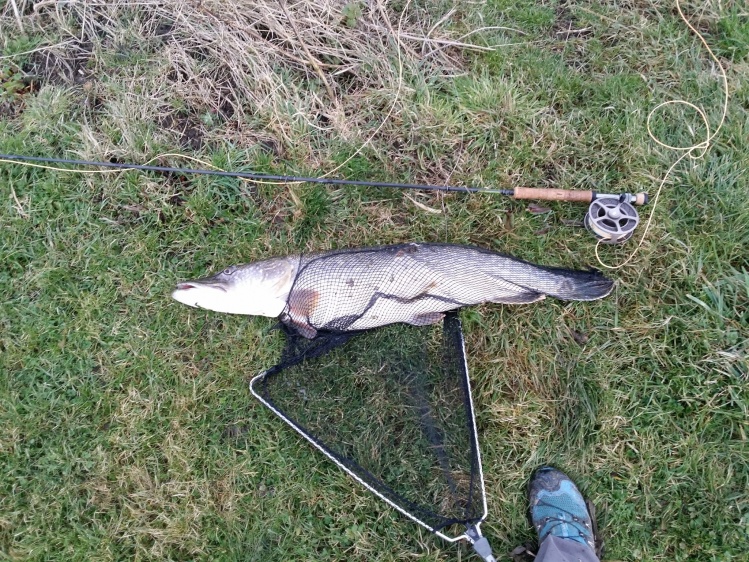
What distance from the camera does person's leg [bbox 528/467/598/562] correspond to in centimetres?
236

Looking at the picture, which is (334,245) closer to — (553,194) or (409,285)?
(409,285)

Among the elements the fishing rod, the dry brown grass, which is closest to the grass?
the dry brown grass

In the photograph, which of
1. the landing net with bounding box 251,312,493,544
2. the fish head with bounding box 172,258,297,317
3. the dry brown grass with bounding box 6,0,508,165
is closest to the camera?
the landing net with bounding box 251,312,493,544

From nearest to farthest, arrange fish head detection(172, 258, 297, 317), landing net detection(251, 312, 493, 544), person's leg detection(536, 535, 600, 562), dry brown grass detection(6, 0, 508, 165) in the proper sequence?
1. person's leg detection(536, 535, 600, 562)
2. landing net detection(251, 312, 493, 544)
3. fish head detection(172, 258, 297, 317)
4. dry brown grass detection(6, 0, 508, 165)

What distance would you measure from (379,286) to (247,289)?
0.71m

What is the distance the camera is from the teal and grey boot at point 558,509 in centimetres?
241

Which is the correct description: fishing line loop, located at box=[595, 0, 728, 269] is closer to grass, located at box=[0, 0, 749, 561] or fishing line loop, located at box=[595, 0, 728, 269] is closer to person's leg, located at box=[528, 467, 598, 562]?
grass, located at box=[0, 0, 749, 561]

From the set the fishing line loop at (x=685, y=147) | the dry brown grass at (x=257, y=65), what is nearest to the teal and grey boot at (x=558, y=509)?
the fishing line loop at (x=685, y=147)

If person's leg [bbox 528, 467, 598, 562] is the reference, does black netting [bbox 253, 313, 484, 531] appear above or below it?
above

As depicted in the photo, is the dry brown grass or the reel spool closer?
the reel spool

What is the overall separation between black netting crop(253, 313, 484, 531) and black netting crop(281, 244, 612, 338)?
11 centimetres

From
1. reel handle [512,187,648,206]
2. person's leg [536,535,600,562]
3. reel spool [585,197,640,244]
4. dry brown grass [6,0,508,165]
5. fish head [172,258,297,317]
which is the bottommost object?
person's leg [536,535,600,562]

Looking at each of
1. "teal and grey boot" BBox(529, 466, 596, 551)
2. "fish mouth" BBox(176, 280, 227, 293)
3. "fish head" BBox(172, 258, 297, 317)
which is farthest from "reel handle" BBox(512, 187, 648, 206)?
"fish mouth" BBox(176, 280, 227, 293)

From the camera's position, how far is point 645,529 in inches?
97.8
